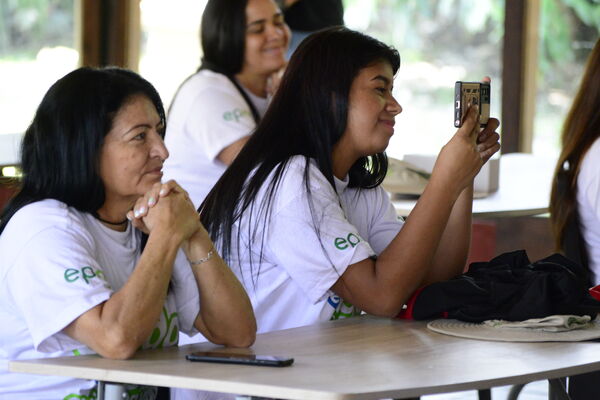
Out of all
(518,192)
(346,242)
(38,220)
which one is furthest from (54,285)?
(518,192)

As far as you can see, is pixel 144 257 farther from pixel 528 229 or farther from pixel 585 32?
pixel 585 32

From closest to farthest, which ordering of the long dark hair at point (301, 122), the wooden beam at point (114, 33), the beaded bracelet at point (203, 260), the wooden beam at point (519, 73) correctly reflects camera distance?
1. the beaded bracelet at point (203, 260)
2. the long dark hair at point (301, 122)
3. the wooden beam at point (519, 73)
4. the wooden beam at point (114, 33)

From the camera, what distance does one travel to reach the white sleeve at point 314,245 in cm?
202

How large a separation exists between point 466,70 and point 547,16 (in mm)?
515

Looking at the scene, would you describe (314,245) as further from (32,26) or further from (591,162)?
(32,26)

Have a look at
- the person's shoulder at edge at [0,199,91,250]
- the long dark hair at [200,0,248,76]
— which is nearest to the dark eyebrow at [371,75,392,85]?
the person's shoulder at edge at [0,199,91,250]

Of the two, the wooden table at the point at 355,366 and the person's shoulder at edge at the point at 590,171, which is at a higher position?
the person's shoulder at edge at the point at 590,171

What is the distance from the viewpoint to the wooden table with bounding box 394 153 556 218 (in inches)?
128

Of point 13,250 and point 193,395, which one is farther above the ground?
point 13,250

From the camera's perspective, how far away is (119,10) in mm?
6457

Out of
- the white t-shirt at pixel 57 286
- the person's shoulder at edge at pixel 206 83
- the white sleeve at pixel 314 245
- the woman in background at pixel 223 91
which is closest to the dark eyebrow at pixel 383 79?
the white sleeve at pixel 314 245

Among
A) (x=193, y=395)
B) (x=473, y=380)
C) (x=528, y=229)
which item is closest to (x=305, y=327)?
(x=193, y=395)

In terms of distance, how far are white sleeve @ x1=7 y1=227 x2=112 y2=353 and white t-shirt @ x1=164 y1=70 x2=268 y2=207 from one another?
1.67 meters

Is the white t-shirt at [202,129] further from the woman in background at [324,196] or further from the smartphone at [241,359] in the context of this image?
the smartphone at [241,359]
